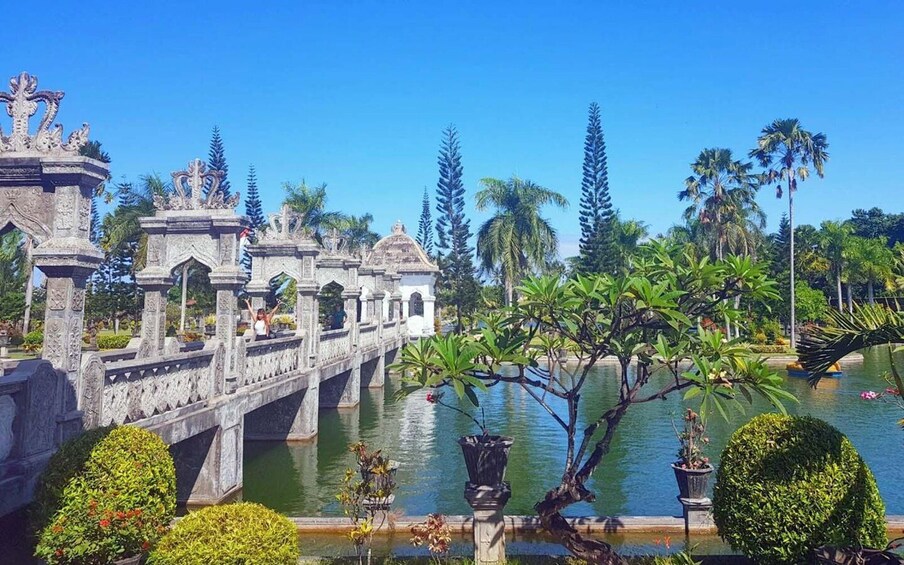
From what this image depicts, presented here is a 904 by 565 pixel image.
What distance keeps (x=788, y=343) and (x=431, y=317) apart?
70.9 feet

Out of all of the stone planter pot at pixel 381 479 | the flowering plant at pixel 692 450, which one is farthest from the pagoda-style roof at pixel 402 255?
the stone planter pot at pixel 381 479

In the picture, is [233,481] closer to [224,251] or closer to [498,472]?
[224,251]

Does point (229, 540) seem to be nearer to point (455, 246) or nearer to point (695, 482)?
point (695, 482)

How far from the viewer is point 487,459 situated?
19.1ft

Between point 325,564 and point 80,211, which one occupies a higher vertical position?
point 80,211

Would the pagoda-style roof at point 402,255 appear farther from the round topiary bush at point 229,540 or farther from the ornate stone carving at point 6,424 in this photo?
the round topiary bush at point 229,540

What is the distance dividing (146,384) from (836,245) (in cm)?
5004

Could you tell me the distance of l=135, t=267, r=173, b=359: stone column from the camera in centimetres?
1055

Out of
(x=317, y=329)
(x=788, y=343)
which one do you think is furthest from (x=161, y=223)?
(x=788, y=343)

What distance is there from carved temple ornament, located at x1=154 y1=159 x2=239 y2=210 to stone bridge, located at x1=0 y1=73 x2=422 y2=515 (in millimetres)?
26

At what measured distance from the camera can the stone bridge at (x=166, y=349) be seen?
6.06 m

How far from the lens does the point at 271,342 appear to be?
1295 centimetres

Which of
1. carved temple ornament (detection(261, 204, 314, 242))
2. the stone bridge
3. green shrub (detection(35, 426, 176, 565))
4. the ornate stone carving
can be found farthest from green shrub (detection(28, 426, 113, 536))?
carved temple ornament (detection(261, 204, 314, 242))

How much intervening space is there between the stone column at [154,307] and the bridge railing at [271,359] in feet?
4.99
